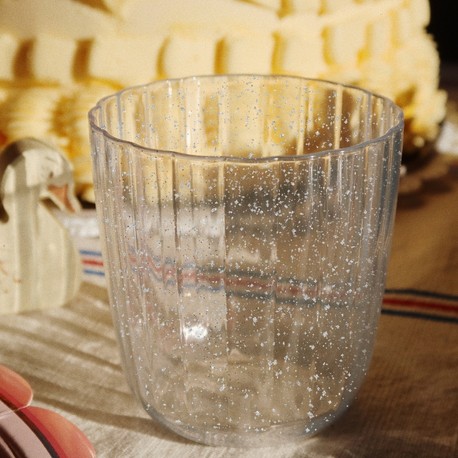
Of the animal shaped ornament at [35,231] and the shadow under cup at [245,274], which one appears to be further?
the animal shaped ornament at [35,231]

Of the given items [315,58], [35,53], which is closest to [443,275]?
[315,58]

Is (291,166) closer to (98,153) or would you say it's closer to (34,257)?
(98,153)

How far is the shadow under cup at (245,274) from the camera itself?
28 centimetres

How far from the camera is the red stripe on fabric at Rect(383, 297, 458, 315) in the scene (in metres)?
0.41

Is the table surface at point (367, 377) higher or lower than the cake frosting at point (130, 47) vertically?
lower

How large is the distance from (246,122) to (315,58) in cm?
12

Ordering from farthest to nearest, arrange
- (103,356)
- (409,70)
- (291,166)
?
1. (409,70)
2. (103,356)
3. (291,166)

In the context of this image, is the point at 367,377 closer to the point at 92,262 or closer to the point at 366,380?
the point at 366,380

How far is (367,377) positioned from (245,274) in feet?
0.31

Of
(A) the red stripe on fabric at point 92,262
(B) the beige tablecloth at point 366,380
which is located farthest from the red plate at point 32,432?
(A) the red stripe on fabric at point 92,262

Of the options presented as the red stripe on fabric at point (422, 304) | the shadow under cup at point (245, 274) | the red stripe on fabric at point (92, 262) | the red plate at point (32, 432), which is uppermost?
the shadow under cup at point (245, 274)

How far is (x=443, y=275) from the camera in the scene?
0.45 m

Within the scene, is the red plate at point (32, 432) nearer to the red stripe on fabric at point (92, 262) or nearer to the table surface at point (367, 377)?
the table surface at point (367, 377)

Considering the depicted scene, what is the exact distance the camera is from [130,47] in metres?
0.44
